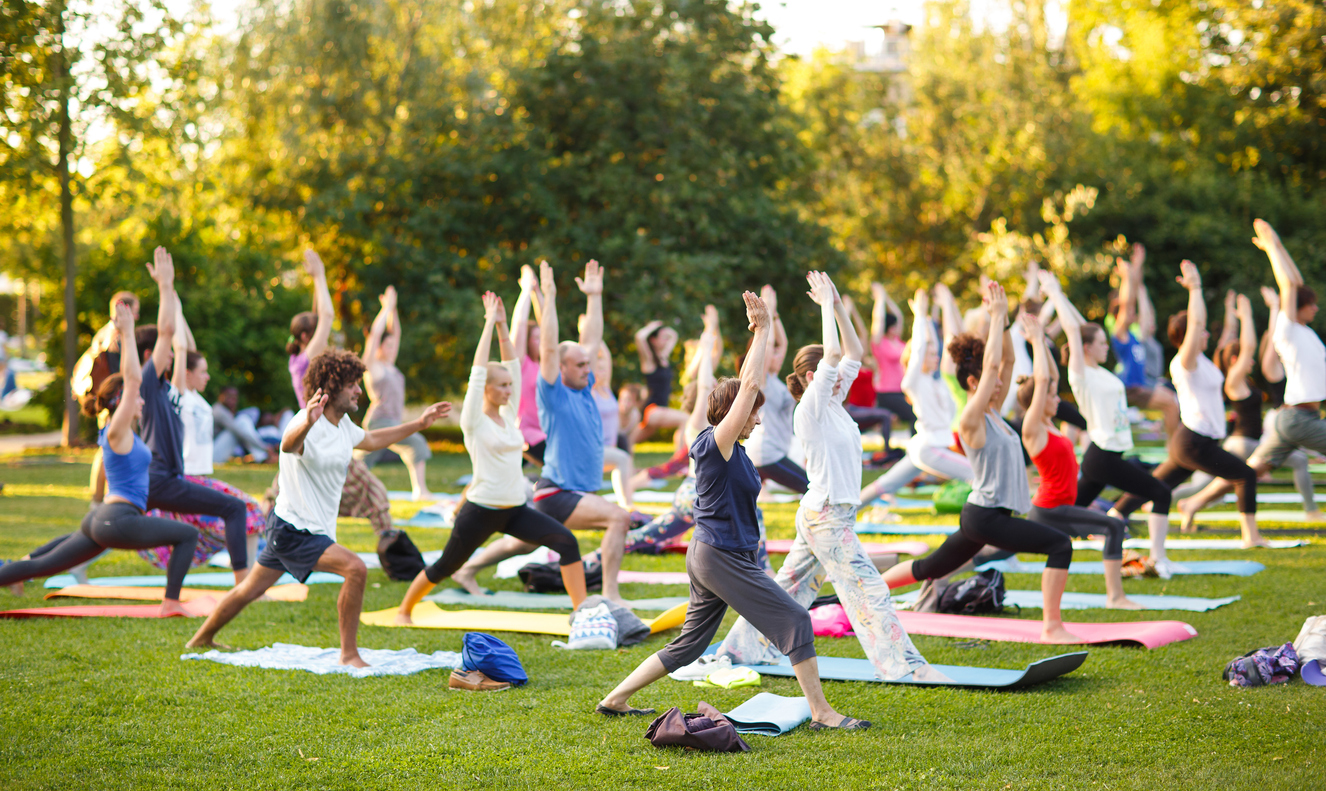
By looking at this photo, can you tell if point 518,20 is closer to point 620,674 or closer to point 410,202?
point 410,202

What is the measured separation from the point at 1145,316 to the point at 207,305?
1583 centimetres

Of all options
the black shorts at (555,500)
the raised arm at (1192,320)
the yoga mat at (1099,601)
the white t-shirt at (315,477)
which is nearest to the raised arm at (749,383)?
the white t-shirt at (315,477)

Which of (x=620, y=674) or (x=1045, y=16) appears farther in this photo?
(x=1045, y=16)

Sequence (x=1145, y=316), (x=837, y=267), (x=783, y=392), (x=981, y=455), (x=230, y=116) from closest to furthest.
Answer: (x=981, y=455)
(x=783, y=392)
(x=1145, y=316)
(x=837, y=267)
(x=230, y=116)

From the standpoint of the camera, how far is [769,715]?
17.3 ft

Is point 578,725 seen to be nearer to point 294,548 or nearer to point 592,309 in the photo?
point 294,548

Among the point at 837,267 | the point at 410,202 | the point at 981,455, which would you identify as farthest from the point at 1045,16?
the point at 981,455

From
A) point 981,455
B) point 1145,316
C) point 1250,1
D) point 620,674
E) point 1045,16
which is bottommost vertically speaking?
point 620,674

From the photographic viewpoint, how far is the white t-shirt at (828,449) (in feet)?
19.4

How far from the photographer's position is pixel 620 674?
6266mm

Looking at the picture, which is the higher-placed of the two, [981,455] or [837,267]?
[837,267]

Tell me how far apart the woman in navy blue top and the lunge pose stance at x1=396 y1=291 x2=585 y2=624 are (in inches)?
71.3

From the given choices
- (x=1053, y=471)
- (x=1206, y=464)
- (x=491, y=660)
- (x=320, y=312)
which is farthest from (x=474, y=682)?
(x=1206, y=464)

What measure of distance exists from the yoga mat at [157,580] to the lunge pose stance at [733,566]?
4598 mm
